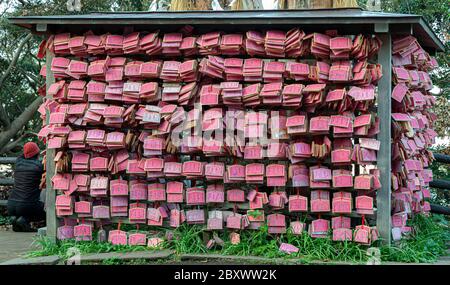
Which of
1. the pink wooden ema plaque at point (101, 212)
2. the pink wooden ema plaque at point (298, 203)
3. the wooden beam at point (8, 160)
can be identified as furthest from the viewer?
the wooden beam at point (8, 160)

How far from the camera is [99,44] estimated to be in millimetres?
7816

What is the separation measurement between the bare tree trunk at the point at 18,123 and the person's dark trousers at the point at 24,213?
21.5 ft

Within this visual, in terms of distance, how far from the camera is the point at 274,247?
7352 millimetres

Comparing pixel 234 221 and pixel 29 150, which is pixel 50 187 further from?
pixel 234 221

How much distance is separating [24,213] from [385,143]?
587 cm

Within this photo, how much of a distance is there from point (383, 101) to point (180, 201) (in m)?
2.74

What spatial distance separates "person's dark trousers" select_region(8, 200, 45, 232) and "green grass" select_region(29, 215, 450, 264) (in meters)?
1.88

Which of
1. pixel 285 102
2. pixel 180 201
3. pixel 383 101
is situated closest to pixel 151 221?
pixel 180 201

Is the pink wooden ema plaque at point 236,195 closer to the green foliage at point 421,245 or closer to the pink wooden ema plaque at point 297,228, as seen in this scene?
the pink wooden ema plaque at point 297,228

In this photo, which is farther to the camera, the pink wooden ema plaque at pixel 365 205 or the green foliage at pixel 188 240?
the green foliage at pixel 188 240

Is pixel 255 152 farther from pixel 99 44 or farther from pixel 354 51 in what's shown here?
pixel 99 44

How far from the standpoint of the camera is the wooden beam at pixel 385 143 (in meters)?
7.27

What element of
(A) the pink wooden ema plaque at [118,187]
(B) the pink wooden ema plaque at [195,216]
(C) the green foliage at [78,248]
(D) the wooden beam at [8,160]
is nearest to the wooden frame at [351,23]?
(A) the pink wooden ema plaque at [118,187]

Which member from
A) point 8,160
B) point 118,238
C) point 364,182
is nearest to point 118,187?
point 118,238
